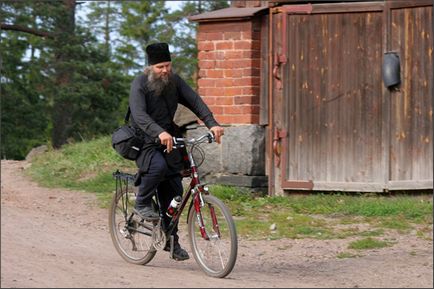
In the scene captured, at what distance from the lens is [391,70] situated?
460 inches

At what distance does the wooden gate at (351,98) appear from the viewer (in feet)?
38.3

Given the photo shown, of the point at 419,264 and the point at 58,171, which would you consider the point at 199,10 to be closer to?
the point at 58,171

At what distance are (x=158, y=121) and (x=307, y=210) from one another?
13.2ft

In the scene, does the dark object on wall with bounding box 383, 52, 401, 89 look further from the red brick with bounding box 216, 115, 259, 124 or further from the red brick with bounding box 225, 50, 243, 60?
the red brick with bounding box 225, 50, 243, 60

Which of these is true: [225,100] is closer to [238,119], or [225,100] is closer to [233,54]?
[238,119]

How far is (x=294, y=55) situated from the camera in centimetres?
1240

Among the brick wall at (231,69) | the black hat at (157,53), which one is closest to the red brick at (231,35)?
the brick wall at (231,69)

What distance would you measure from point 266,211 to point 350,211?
99 cm

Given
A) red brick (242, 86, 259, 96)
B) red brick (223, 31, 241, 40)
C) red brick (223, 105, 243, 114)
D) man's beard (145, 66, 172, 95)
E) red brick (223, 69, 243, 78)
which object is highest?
red brick (223, 31, 241, 40)

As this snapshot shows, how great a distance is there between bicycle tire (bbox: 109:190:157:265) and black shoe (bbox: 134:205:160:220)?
11 centimetres

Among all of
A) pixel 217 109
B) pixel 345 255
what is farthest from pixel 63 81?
pixel 345 255

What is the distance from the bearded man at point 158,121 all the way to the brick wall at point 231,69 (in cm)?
455

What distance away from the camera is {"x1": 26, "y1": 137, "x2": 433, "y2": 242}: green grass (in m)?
10.2

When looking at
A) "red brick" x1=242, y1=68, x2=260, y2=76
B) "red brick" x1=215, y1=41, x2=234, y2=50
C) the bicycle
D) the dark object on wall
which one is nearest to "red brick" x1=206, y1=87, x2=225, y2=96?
"red brick" x1=242, y1=68, x2=260, y2=76
